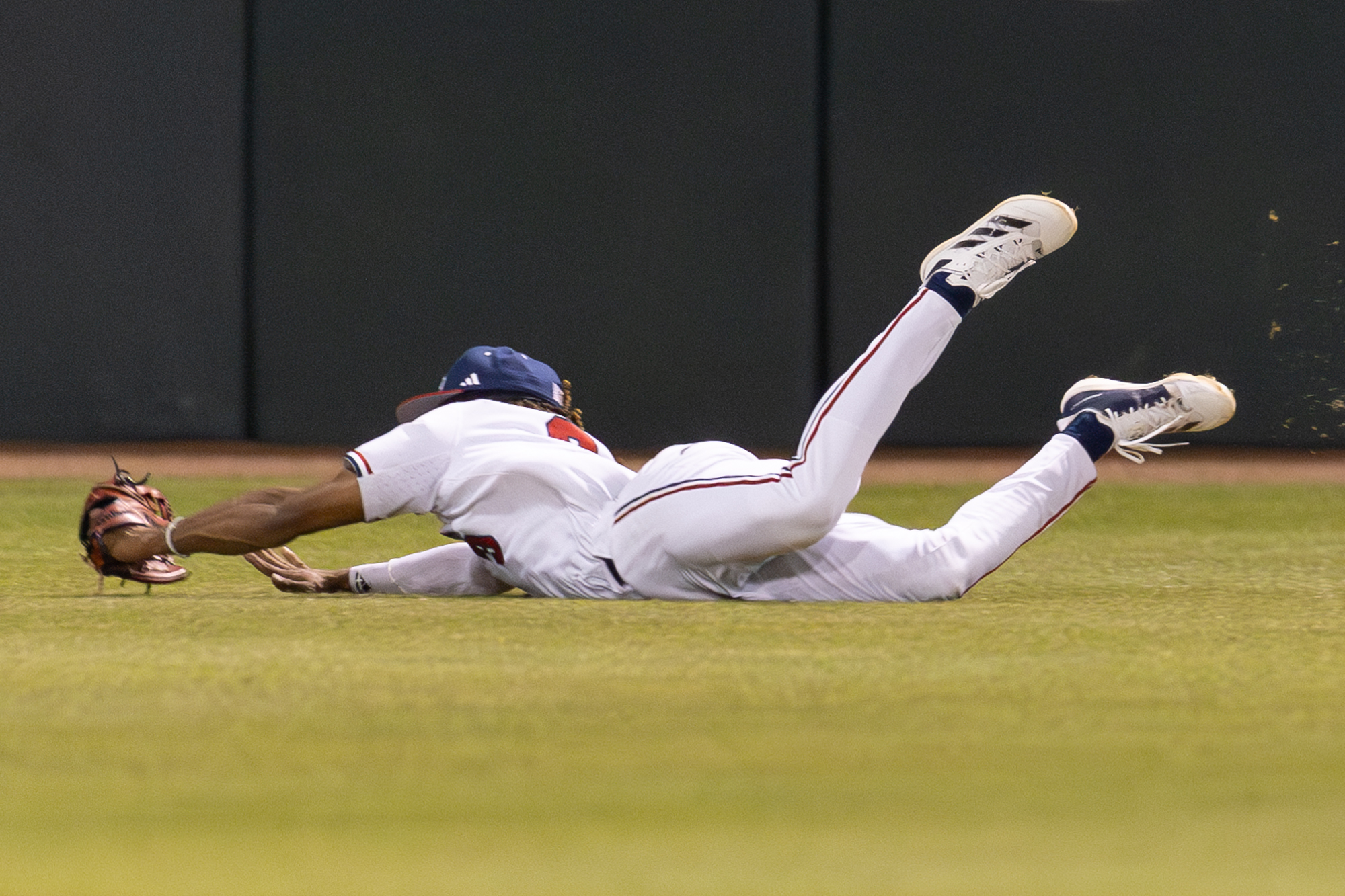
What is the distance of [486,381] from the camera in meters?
2.69

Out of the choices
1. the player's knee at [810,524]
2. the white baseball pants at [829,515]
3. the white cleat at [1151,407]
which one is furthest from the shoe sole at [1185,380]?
the player's knee at [810,524]

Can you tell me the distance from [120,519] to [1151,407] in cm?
173

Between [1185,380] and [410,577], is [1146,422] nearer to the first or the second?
[1185,380]

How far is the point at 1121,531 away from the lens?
4.16 m

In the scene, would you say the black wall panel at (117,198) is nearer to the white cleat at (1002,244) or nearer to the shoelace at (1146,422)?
the white cleat at (1002,244)

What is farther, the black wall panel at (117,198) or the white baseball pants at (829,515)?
the black wall panel at (117,198)

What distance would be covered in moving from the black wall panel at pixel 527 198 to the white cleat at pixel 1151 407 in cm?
337

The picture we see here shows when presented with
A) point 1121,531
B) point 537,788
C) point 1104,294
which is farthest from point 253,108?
point 537,788

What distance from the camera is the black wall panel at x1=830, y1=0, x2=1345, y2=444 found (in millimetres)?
6031

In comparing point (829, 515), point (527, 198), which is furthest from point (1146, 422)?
point (527, 198)

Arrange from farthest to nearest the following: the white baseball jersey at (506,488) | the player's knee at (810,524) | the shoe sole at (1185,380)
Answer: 1. the shoe sole at (1185,380)
2. the white baseball jersey at (506,488)
3. the player's knee at (810,524)

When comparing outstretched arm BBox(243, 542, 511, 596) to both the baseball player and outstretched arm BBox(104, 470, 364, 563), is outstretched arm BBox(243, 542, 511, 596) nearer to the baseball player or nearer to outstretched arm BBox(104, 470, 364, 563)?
the baseball player

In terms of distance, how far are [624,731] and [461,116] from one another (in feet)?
16.2

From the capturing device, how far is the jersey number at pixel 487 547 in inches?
99.5
